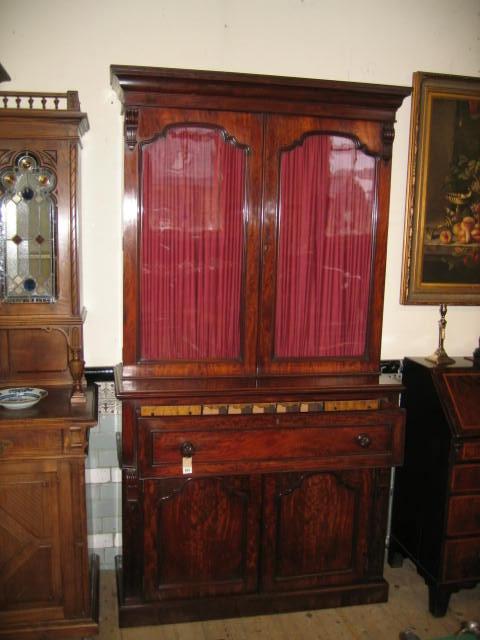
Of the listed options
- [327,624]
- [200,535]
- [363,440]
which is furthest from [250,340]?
[327,624]

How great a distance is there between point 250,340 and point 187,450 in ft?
1.63

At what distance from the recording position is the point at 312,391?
87.4 inches

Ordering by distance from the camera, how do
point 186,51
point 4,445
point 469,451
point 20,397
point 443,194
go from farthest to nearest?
point 443,194 → point 186,51 → point 469,451 → point 20,397 → point 4,445

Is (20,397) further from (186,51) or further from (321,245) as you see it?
(186,51)

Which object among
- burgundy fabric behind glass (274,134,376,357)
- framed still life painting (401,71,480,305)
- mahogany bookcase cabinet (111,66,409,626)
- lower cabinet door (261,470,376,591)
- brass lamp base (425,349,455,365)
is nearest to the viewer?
mahogany bookcase cabinet (111,66,409,626)

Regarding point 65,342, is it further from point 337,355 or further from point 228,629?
point 228,629

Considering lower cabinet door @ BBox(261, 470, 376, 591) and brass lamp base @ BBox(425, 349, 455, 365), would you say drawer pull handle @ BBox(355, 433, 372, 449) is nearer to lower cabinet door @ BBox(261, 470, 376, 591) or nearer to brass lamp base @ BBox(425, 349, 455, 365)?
lower cabinet door @ BBox(261, 470, 376, 591)

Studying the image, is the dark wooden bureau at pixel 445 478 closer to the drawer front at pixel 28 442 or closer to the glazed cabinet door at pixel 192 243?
the glazed cabinet door at pixel 192 243

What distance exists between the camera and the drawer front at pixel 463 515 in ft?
7.78

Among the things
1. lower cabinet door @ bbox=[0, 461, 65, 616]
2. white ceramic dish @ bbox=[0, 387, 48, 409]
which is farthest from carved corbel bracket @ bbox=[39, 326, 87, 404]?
lower cabinet door @ bbox=[0, 461, 65, 616]

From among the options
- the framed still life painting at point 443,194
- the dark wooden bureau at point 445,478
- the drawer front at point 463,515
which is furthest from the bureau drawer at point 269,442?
the framed still life painting at point 443,194

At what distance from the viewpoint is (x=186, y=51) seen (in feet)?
8.13

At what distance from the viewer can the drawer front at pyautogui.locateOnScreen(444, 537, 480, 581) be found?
2.40 m

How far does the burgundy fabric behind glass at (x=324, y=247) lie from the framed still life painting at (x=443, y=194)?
0.58 metres
